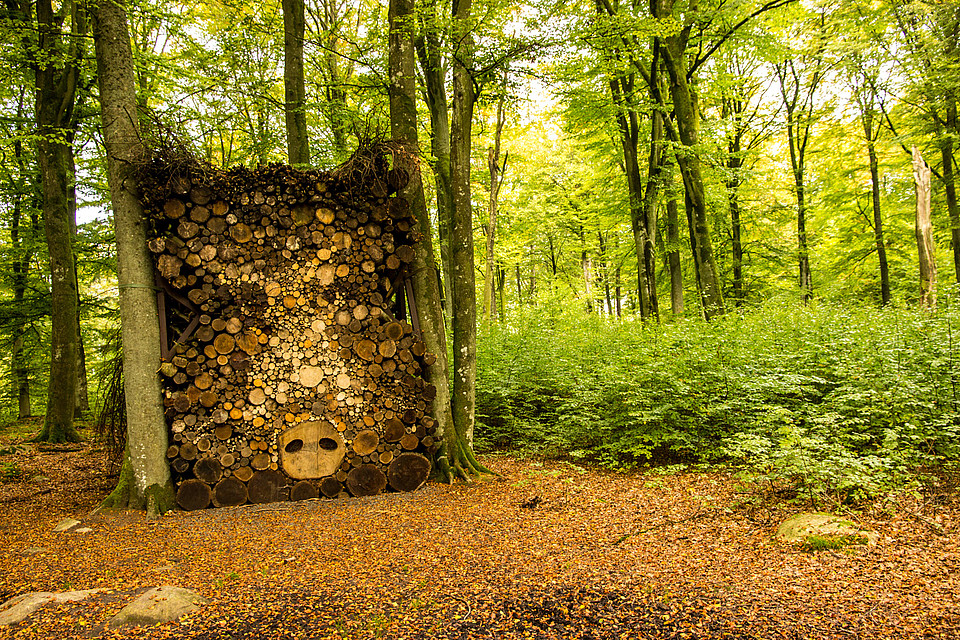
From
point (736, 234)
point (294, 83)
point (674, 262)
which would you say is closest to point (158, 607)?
point (294, 83)

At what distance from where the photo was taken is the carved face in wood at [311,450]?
231 inches

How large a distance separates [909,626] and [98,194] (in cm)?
1542

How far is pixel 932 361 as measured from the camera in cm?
611

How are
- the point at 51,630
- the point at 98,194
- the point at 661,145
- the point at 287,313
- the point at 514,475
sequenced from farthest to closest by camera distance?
the point at 661,145
the point at 98,194
the point at 514,475
the point at 287,313
the point at 51,630

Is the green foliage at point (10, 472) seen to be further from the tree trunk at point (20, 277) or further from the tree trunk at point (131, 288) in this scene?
the tree trunk at point (20, 277)

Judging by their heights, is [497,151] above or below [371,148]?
above

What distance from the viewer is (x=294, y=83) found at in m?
8.70

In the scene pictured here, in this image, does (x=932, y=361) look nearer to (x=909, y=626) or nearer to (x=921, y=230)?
(x=909, y=626)

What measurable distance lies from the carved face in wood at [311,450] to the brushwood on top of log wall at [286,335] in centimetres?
1

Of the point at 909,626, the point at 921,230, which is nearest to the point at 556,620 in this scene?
the point at 909,626

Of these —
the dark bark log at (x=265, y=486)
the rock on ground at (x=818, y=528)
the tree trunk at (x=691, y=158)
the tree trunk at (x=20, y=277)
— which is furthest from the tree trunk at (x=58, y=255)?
the tree trunk at (x=691, y=158)

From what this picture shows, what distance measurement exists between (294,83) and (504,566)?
8.30 meters

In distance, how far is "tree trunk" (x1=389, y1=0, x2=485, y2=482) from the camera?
21.3ft

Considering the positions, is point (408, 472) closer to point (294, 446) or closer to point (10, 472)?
point (294, 446)
